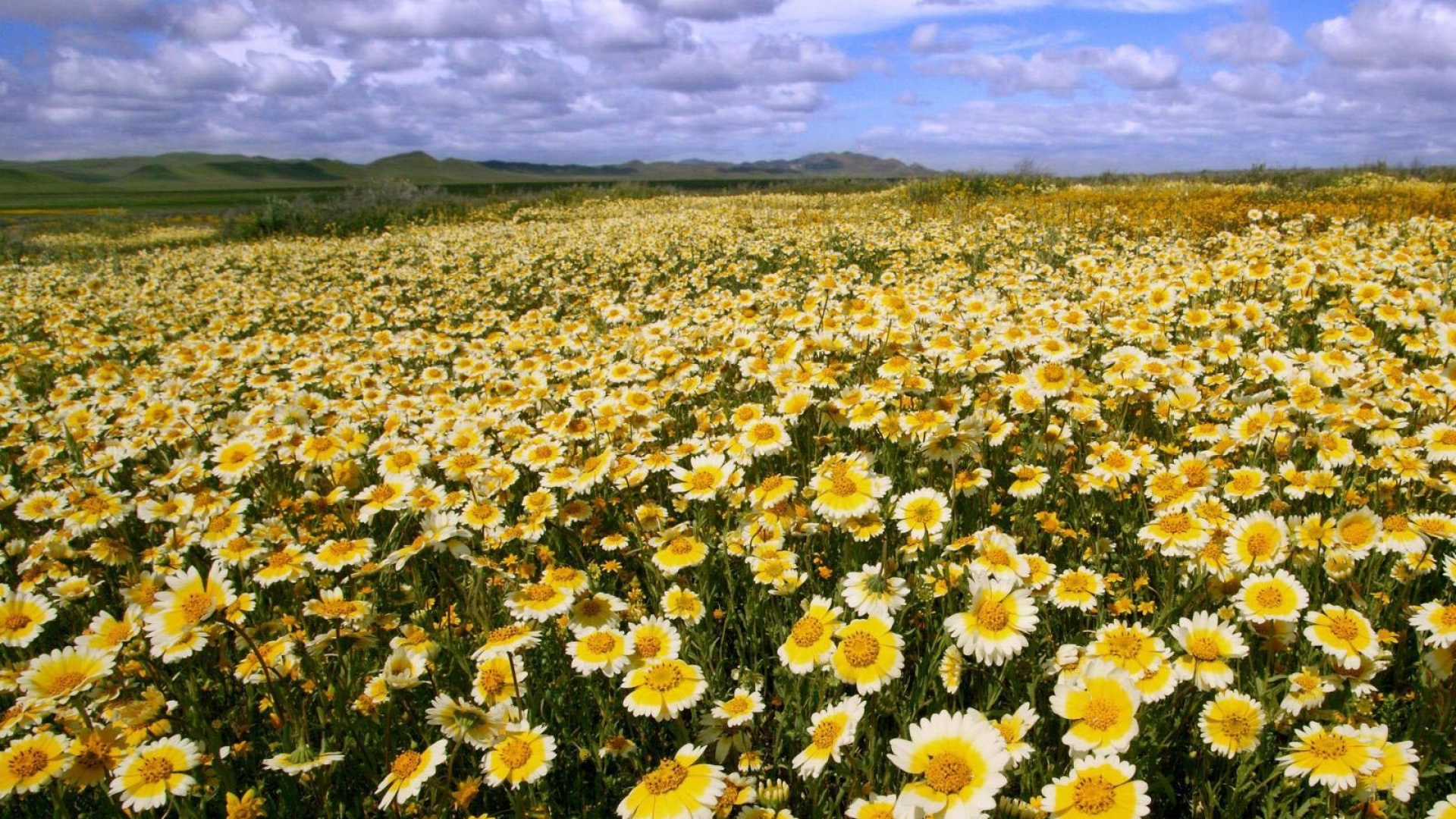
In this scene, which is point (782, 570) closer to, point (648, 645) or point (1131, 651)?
point (648, 645)

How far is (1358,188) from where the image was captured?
15.7 meters

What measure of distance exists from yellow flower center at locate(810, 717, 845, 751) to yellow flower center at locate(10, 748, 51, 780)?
178cm

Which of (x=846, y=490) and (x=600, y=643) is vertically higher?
(x=846, y=490)

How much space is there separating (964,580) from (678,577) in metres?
1.14

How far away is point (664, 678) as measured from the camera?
73.8 inches

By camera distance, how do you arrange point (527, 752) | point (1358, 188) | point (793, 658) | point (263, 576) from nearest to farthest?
1. point (527, 752)
2. point (793, 658)
3. point (263, 576)
4. point (1358, 188)

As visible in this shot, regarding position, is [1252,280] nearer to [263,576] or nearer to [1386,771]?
[1386,771]

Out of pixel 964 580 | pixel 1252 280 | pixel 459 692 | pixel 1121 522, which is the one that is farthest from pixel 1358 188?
pixel 459 692

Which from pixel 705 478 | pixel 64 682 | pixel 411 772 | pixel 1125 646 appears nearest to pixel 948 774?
pixel 1125 646

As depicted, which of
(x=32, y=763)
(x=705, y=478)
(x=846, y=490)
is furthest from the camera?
(x=705, y=478)

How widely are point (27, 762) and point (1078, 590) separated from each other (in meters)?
2.79

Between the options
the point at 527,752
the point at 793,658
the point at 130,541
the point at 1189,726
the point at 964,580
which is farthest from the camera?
the point at 130,541

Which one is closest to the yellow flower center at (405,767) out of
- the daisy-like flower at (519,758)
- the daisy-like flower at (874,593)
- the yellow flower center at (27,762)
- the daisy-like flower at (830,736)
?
the daisy-like flower at (519,758)

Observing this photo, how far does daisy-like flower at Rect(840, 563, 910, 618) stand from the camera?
1900 mm
